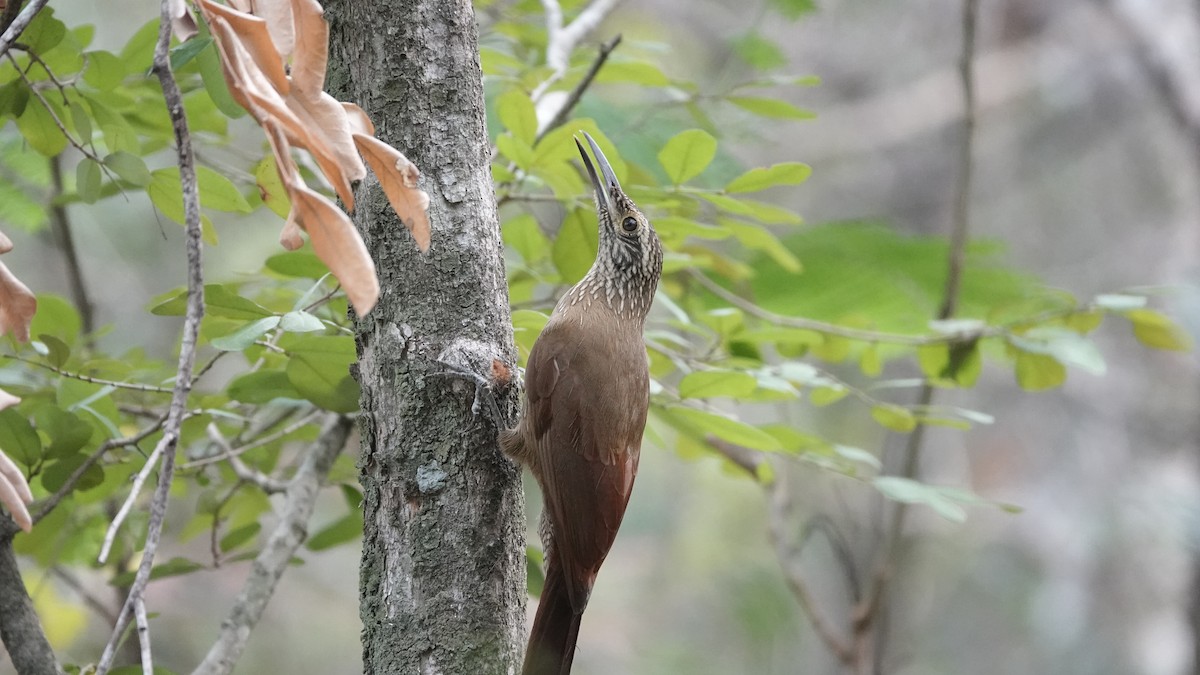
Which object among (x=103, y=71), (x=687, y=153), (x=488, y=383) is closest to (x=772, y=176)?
(x=687, y=153)

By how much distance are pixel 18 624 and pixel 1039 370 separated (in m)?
2.21

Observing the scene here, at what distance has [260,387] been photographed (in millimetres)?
1821

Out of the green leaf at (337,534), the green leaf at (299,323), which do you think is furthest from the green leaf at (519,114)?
the green leaf at (337,534)

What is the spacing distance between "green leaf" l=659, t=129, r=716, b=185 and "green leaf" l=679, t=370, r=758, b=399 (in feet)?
1.34

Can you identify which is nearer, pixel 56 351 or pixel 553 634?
pixel 56 351

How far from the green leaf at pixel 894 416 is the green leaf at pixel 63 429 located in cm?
166

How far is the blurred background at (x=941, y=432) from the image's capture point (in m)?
6.25

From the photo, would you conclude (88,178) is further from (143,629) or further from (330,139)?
(143,629)

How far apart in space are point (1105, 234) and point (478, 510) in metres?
8.09

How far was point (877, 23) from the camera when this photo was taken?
9062 millimetres

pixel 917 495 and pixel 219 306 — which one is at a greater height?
pixel 219 306

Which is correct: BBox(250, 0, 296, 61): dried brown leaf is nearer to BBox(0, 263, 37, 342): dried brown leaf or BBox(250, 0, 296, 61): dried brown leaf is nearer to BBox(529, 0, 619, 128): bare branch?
BBox(0, 263, 37, 342): dried brown leaf

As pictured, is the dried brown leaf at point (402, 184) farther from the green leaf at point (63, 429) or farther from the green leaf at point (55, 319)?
the green leaf at point (55, 319)

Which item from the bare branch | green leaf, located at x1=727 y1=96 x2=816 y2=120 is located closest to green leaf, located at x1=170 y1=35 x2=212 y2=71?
the bare branch
